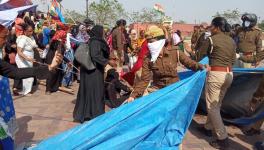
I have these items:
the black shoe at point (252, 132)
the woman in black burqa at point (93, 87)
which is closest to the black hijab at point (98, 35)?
the woman in black burqa at point (93, 87)

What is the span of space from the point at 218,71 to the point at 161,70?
1.08 meters

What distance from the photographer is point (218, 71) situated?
5.62 m

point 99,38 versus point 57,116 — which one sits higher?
point 99,38

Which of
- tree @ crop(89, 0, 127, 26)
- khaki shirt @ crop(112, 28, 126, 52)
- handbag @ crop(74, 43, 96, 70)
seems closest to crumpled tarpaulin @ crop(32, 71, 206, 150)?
handbag @ crop(74, 43, 96, 70)

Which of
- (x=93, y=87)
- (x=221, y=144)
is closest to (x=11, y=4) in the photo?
(x=93, y=87)

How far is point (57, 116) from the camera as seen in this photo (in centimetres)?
752

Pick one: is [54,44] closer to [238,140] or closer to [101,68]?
[101,68]

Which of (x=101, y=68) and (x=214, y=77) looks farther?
(x=101, y=68)

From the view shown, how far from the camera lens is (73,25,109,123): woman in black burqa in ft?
22.4

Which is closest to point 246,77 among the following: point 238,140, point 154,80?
point 238,140

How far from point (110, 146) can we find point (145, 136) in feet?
1.20

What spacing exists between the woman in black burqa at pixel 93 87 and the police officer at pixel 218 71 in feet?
6.31

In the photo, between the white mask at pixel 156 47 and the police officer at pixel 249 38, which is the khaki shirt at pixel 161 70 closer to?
the white mask at pixel 156 47

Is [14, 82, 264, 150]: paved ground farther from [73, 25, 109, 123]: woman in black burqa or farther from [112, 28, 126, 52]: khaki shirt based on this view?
[112, 28, 126, 52]: khaki shirt
